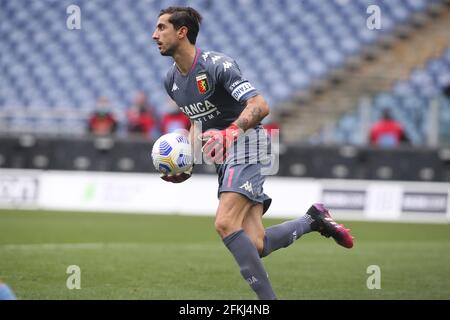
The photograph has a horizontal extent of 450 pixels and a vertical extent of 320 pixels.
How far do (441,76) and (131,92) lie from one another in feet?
26.4

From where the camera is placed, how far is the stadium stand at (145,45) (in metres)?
21.7

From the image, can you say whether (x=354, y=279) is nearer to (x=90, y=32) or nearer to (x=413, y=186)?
(x=413, y=186)

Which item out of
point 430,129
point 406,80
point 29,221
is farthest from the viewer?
point 406,80

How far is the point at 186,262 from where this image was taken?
950cm

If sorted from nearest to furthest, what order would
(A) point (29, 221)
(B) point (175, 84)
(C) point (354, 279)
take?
(B) point (175, 84)
(C) point (354, 279)
(A) point (29, 221)

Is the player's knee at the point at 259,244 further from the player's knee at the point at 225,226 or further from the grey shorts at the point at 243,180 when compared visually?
the player's knee at the point at 225,226

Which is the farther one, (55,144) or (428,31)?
(428,31)

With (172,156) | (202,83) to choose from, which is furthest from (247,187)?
(202,83)

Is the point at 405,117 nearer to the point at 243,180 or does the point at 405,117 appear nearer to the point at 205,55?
the point at 205,55

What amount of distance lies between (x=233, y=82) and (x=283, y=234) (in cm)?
142

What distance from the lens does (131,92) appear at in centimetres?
2184

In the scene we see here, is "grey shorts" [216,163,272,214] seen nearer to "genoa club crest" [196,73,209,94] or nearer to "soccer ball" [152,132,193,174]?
"soccer ball" [152,132,193,174]

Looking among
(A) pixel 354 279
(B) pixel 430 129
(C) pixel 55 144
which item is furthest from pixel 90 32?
(A) pixel 354 279

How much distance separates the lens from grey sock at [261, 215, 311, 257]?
695 centimetres
